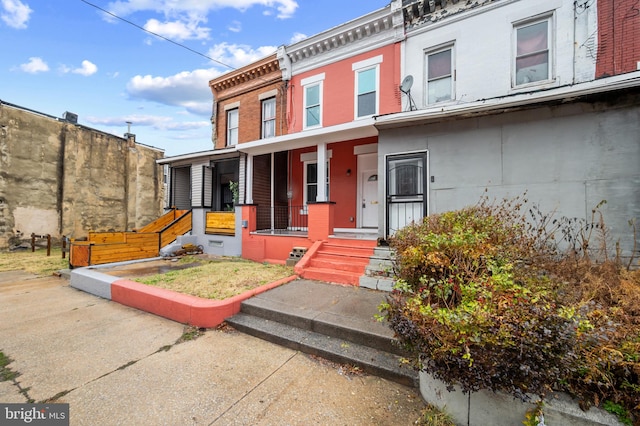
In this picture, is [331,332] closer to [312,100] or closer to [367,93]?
[367,93]

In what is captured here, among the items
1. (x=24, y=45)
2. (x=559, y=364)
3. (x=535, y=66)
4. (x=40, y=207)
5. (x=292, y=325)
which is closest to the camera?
(x=559, y=364)

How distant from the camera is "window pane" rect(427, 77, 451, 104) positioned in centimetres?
736

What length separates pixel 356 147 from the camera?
8.71 metres

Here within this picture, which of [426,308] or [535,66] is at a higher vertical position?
[535,66]

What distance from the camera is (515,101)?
16.2ft

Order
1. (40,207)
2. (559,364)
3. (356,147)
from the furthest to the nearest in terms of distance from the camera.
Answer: (40,207) → (356,147) → (559,364)

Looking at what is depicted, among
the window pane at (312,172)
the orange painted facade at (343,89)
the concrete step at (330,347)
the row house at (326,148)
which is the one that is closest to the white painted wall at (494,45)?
the orange painted facade at (343,89)

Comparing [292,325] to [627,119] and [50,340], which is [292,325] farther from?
[627,119]

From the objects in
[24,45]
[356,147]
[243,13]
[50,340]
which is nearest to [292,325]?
[50,340]

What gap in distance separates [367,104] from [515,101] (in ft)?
14.3

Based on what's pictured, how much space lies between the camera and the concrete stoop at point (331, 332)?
2.80 metres

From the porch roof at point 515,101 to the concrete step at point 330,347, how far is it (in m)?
4.86

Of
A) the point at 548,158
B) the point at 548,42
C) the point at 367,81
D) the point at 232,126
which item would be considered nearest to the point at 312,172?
the point at 367,81

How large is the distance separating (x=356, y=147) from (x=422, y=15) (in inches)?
162
